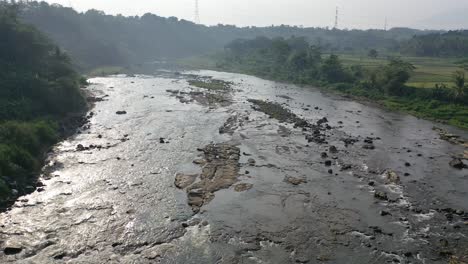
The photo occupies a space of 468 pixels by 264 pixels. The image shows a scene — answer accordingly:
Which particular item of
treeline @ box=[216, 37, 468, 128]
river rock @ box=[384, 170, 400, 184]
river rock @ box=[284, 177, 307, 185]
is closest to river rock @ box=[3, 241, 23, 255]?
river rock @ box=[284, 177, 307, 185]

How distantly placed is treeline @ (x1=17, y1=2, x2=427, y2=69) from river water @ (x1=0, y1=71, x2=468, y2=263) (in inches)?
2586

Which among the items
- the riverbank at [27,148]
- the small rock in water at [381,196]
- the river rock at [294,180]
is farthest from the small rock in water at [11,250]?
the small rock in water at [381,196]

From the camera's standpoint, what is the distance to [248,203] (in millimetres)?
22891

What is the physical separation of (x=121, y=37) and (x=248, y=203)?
12499 centimetres

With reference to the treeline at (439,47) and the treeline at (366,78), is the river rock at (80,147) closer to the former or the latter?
the treeline at (366,78)

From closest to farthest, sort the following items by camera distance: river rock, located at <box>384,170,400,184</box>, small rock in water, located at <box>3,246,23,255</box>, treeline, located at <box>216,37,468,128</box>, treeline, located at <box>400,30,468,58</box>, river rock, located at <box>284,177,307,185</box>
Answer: small rock in water, located at <box>3,246,23,255</box>, river rock, located at <box>284,177,307,185</box>, river rock, located at <box>384,170,400,184</box>, treeline, located at <box>216,37,468,128</box>, treeline, located at <box>400,30,468,58</box>

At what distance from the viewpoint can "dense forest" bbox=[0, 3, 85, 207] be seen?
24328mm

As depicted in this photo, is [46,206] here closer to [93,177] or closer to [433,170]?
[93,177]

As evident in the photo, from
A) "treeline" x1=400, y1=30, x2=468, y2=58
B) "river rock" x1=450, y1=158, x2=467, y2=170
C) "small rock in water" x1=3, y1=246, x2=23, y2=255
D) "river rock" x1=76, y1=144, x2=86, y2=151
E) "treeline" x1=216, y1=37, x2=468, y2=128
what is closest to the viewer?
"small rock in water" x1=3, y1=246, x2=23, y2=255

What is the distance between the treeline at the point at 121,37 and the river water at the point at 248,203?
65.7 metres

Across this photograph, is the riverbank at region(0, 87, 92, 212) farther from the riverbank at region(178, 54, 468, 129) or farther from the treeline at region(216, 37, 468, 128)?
the treeline at region(216, 37, 468, 128)

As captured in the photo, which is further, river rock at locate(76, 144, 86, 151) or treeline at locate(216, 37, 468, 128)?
treeline at locate(216, 37, 468, 128)

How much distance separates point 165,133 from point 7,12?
32.1m

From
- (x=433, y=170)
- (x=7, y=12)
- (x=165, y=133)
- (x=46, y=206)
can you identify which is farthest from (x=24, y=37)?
(x=433, y=170)
